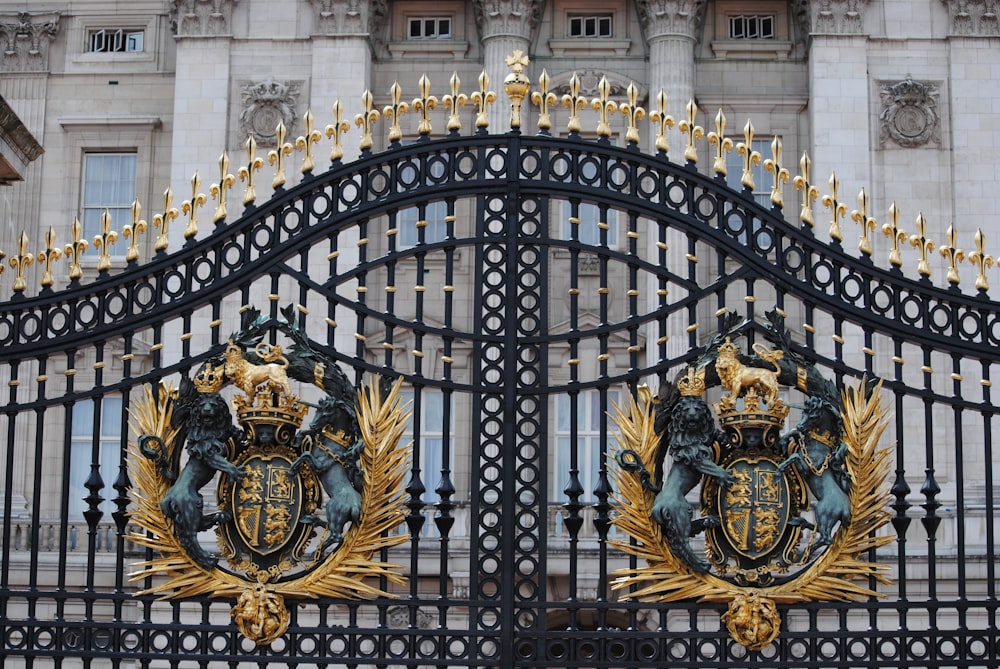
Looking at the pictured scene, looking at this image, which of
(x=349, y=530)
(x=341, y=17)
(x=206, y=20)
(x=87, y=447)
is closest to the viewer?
(x=349, y=530)

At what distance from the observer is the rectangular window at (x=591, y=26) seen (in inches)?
1200

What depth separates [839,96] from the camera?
28859mm

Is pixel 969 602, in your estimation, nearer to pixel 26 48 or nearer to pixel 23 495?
pixel 23 495

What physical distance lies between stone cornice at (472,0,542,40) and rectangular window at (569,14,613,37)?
3.88ft

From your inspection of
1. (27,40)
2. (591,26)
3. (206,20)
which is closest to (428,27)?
(591,26)

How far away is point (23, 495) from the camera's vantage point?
2798 cm

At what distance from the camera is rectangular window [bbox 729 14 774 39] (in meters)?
30.4

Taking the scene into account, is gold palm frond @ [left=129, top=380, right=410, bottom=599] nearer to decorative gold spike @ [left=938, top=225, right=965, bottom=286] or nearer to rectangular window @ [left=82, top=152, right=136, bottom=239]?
decorative gold spike @ [left=938, top=225, right=965, bottom=286]

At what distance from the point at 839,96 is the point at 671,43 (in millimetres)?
2990

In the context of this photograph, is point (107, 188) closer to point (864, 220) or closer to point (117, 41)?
point (117, 41)

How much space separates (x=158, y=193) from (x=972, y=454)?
14.2 m

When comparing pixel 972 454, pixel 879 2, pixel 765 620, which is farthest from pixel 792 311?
pixel 765 620

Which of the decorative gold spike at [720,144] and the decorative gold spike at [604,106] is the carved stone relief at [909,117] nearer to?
the decorative gold spike at [720,144]

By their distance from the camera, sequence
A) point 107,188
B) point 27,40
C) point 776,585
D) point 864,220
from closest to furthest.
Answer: point 776,585 < point 864,220 < point 107,188 < point 27,40
